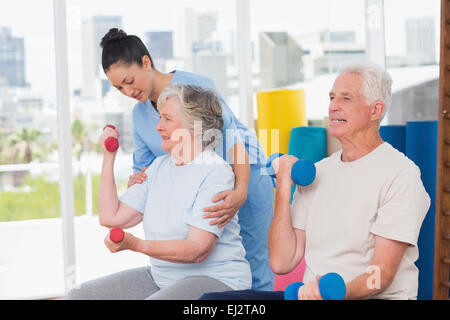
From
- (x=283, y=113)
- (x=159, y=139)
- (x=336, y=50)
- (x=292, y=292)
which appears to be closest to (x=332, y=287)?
(x=292, y=292)

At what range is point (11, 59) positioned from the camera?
3332mm

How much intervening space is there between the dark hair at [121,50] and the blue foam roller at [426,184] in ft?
3.50

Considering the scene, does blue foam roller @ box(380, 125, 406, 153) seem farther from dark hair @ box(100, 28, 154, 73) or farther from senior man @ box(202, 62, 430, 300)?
dark hair @ box(100, 28, 154, 73)

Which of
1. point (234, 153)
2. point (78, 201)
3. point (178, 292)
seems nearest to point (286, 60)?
point (78, 201)

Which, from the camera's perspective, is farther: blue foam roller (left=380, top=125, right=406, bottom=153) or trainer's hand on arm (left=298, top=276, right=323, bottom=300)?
blue foam roller (left=380, top=125, right=406, bottom=153)

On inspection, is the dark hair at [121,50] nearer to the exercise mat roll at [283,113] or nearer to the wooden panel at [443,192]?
the wooden panel at [443,192]

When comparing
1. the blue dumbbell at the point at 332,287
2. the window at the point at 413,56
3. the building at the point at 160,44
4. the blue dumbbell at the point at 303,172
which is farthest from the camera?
the building at the point at 160,44

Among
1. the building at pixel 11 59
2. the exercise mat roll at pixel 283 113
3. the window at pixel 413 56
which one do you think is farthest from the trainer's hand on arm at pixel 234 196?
the building at pixel 11 59

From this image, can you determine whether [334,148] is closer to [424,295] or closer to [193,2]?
[424,295]

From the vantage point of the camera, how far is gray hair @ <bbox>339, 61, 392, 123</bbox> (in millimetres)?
1569

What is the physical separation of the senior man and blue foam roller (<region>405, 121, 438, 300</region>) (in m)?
0.68

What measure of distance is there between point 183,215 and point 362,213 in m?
0.51

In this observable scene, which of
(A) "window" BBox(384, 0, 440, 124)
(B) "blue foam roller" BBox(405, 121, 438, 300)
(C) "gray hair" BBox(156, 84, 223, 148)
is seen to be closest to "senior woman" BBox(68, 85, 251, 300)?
(C) "gray hair" BBox(156, 84, 223, 148)

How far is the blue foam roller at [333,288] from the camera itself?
136 cm
